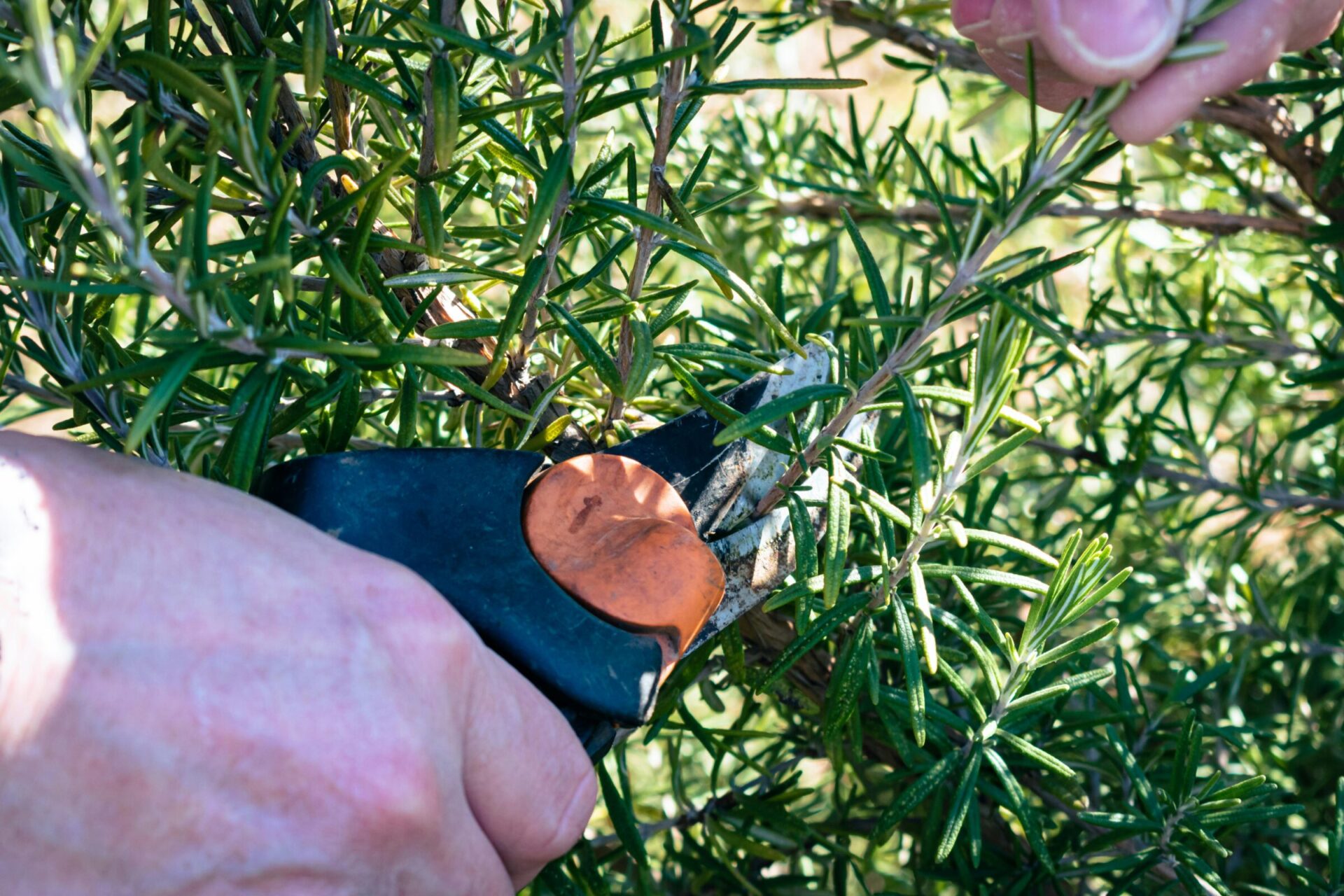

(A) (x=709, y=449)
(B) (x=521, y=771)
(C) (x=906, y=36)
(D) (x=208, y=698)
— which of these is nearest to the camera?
(D) (x=208, y=698)

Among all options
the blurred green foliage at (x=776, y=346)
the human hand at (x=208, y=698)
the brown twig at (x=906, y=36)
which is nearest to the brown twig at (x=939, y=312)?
the blurred green foliage at (x=776, y=346)

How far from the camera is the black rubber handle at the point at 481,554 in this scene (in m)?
0.70

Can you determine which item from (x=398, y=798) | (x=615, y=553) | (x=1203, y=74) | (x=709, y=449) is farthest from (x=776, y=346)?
(x=398, y=798)

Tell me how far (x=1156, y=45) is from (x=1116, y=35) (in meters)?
0.02

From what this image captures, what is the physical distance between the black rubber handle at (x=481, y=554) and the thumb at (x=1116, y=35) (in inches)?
17.5

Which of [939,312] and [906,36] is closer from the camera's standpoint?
[939,312]

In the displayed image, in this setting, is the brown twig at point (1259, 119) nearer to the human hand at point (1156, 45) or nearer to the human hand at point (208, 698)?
the human hand at point (1156, 45)

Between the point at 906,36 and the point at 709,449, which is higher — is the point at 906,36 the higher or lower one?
the higher one

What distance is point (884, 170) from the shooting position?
1.25 m

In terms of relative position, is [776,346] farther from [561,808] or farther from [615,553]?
[561,808]

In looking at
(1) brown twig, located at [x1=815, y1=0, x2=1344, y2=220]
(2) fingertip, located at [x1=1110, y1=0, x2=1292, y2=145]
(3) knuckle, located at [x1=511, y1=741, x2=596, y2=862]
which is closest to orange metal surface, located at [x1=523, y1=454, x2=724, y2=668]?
(3) knuckle, located at [x1=511, y1=741, x2=596, y2=862]

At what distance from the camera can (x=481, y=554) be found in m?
0.72

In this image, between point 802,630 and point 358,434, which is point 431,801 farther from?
point 358,434

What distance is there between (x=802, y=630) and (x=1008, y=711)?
250 millimetres
